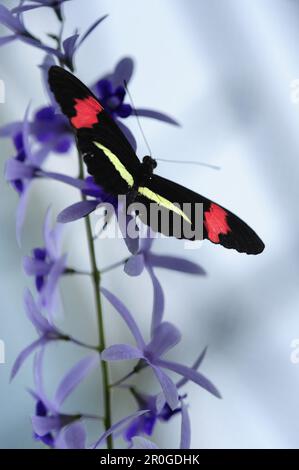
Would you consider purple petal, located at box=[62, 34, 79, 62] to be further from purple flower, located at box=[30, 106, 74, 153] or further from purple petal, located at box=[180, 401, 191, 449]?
purple petal, located at box=[180, 401, 191, 449]

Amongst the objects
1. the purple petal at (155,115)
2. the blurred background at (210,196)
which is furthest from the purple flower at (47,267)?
the blurred background at (210,196)

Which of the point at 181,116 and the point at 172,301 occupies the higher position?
the point at 181,116

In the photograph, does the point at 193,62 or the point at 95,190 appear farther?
the point at 193,62

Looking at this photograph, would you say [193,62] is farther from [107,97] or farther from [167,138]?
[107,97]

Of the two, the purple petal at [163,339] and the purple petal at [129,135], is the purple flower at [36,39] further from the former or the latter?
the purple petal at [163,339]

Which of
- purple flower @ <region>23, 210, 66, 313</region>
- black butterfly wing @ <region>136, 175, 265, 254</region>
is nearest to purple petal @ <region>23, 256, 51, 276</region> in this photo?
purple flower @ <region>23, 210, 66, 313</region>

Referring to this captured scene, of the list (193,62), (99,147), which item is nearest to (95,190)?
(99,147)

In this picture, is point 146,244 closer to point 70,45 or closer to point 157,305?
point 157,305
